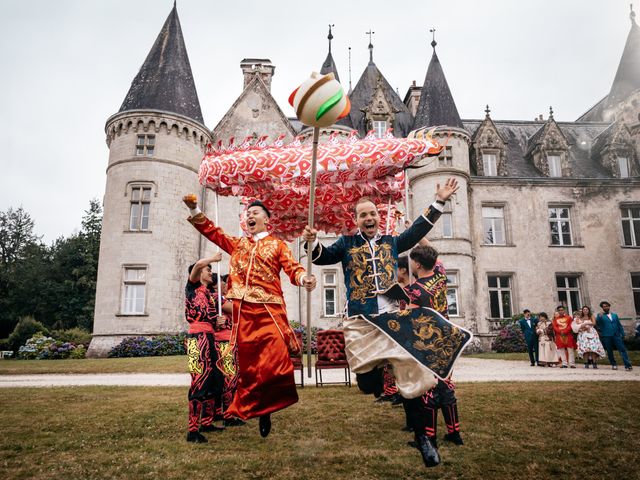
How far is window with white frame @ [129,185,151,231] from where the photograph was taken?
21484 mm

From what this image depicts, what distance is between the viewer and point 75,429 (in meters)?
5.44

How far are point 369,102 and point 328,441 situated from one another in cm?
2334

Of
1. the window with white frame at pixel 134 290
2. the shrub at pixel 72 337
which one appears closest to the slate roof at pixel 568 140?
the window with white frame at pixel 134 290

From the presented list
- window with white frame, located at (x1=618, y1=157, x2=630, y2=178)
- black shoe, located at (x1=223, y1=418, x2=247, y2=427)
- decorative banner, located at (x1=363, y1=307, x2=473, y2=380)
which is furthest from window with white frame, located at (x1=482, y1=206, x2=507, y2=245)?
decorative banner, located at (x1=363, y1=307, x2=473, y2=380)

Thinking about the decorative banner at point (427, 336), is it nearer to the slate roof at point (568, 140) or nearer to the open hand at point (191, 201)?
the open hand at point (191, 201)

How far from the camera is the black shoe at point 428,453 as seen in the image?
3842mm

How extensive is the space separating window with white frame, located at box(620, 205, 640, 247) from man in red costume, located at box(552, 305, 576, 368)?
15.2 meters

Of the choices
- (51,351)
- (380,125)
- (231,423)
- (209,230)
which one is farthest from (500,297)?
(51,351)

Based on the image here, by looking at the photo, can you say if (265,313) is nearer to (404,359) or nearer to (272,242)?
(272,242)

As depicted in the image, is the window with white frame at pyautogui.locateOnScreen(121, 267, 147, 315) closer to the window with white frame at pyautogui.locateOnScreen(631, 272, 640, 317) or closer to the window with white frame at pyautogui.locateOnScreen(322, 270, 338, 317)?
the window with white frame at pyautogui.locateOnScreen(322, 270, 338, 317)

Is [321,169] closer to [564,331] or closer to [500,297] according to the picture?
[564,331]

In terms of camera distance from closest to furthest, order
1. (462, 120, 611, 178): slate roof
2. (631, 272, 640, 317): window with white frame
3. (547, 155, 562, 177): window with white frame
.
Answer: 1. (631, 272, 640, 317): window with white frame
2. (547, 155, 562, 177): window with white frame
3. (462, 120, 611, 178): slate roof

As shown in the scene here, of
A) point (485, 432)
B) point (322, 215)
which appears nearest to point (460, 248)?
point (322, 215)

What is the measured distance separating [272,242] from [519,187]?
2374 centimetres
